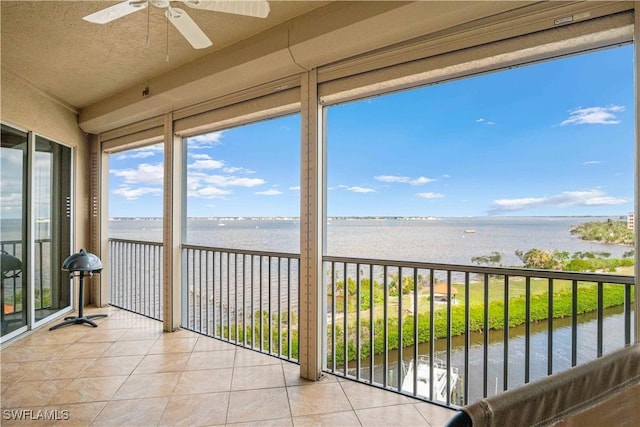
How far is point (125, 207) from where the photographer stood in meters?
4.96

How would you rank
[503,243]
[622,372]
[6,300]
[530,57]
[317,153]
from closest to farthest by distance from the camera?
1. [622,372]
2. [530,57]
3. [503,243]
4. [317,153]
5. [6,300]

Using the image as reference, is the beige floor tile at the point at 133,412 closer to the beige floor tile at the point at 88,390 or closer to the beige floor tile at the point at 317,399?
the beige floor tile at the point at 88,390

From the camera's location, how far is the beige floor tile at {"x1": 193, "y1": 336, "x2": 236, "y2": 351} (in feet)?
10.5

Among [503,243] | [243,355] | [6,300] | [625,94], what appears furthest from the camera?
[6,300]

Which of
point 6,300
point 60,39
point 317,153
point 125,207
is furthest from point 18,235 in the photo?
point 317,153

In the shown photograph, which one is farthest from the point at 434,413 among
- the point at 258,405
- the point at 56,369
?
the point at 56,369

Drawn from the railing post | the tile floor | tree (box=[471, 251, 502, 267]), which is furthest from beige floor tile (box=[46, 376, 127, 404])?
the railing post

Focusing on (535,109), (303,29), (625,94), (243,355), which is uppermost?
(303,29)

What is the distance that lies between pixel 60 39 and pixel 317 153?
227 cm

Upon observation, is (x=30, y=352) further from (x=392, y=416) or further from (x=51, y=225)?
(x=392, y=416)

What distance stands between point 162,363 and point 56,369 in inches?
33.3

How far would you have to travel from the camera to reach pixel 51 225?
405 cm

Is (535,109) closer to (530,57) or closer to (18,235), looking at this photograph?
(530,57)

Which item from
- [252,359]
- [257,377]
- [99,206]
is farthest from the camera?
[99,206]
